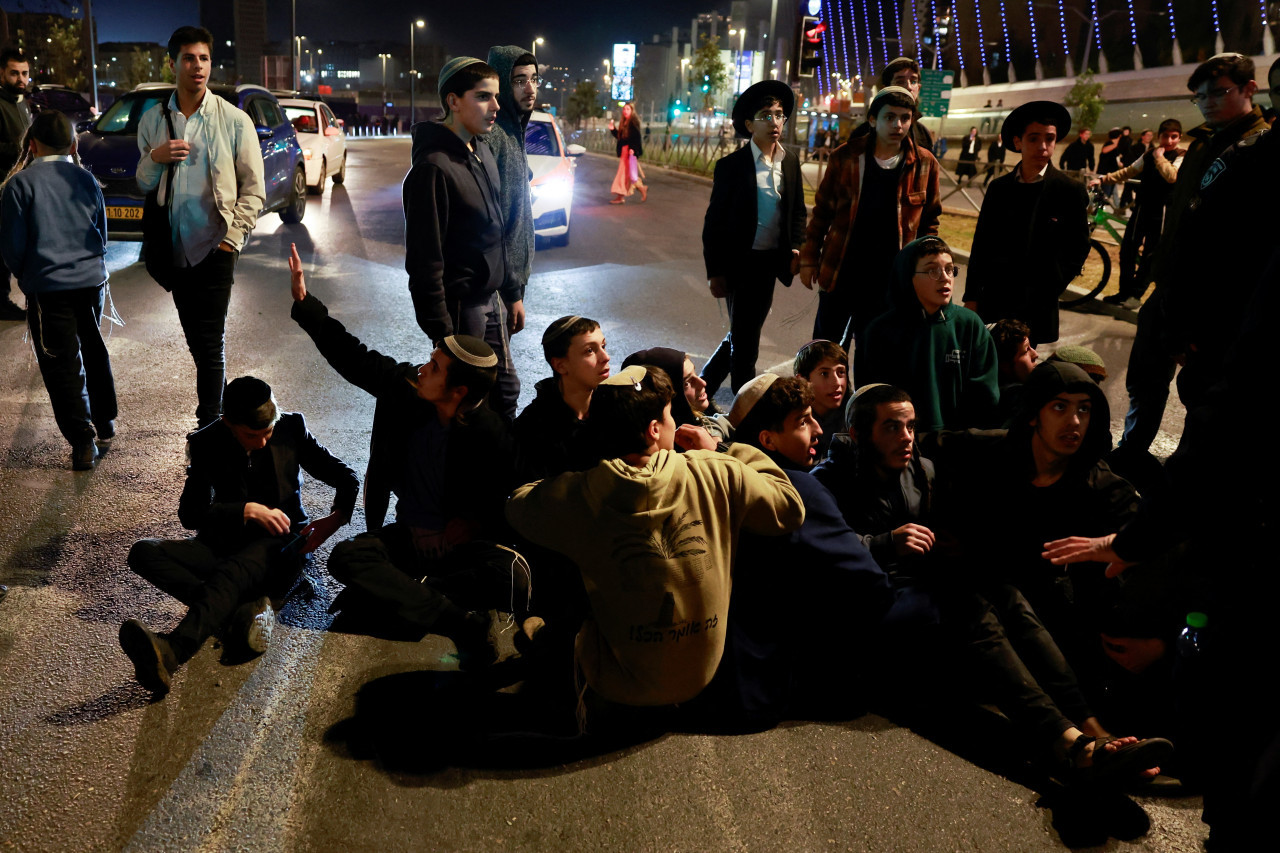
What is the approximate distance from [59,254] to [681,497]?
3967 millimetres

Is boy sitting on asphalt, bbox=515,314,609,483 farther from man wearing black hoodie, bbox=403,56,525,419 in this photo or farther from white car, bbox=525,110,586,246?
white car, bbox=525,110,586,246

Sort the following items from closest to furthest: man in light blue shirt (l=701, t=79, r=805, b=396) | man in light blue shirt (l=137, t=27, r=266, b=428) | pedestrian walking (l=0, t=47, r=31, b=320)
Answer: man in light blue shirt (l=137, t=27, r=266, b=428) → man in light blue shirt (l=701, t=79, r=805, b=396) → pedestrian walking (l=0, t=47, r=31, b=320)

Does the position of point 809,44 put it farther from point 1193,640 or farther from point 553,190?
point 1193,640

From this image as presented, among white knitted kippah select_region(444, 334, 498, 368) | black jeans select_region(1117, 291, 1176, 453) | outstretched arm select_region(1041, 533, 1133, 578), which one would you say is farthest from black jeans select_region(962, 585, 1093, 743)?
→ black jeans select_region(1117, 291, 1176, 453)

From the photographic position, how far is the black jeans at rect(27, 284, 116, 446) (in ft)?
16.9

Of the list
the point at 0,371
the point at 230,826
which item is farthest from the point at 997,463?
the point at 0,371

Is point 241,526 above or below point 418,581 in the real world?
above

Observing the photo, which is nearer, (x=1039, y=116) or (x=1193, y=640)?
(x=1193, y=640)

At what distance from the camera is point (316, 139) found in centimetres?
1689

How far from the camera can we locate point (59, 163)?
16.8 feet

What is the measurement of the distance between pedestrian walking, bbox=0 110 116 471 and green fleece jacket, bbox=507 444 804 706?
336 cm

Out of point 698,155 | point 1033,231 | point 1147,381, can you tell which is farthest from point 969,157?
point 1147,381

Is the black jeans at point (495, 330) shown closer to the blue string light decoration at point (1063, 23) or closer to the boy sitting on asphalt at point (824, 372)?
the boy sitting on asphalt at point (824, 372)

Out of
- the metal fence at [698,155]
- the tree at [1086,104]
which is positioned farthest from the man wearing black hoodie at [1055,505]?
the tree at [1086,104]
